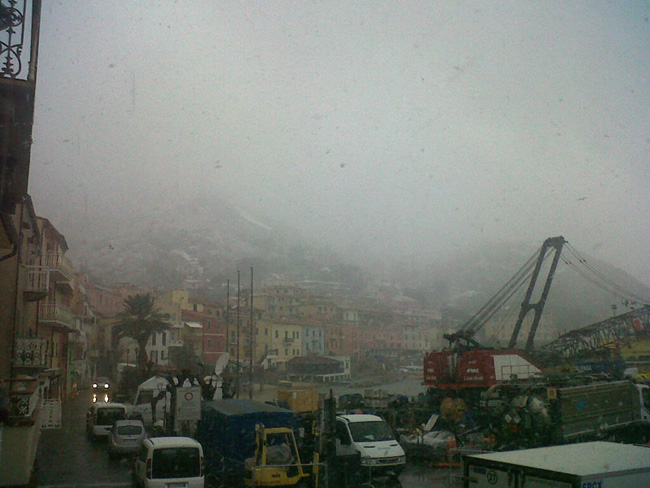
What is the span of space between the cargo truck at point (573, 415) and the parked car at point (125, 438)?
953cm

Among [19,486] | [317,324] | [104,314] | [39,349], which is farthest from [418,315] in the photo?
[19,486]

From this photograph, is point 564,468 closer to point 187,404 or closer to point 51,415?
point 187,404

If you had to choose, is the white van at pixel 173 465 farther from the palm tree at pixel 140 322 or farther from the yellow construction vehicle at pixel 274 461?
the palm tree at pixel 140 322

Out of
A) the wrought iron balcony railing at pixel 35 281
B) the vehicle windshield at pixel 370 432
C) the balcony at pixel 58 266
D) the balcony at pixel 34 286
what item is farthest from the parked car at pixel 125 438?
the balcony at pixel 58 266

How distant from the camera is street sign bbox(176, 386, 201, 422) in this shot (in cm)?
1428

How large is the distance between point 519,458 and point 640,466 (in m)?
1.21

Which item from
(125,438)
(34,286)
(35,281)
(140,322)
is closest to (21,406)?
(125,438)

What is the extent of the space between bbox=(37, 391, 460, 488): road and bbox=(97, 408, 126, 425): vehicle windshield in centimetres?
70

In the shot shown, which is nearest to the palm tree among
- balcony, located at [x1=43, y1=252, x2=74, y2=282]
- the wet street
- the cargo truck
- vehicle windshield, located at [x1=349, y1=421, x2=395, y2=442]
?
balcony, located at [x1=43, y1=252, x2=74, y2=282]

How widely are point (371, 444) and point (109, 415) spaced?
10763 mm

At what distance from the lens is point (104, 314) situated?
61031 millimetres

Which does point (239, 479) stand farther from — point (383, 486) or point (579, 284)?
point (579, 284)

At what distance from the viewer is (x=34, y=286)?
22.3m

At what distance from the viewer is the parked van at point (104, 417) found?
1878 cm
